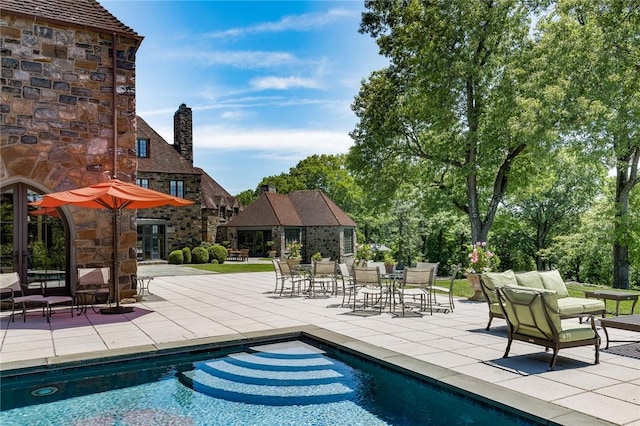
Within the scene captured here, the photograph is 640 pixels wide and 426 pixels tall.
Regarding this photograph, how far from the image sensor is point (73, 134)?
10.0 metres

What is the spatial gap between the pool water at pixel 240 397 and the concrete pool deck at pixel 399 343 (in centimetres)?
25

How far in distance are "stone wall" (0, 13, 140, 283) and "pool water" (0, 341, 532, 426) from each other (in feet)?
17.2

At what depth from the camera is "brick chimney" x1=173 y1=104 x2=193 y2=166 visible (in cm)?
3262

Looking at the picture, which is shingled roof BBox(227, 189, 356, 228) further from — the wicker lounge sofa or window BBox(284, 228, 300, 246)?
the wicker lounge sofa

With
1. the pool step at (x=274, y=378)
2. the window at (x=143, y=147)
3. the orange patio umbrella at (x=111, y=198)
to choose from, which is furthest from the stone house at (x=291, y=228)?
the pool step at (x=274, y=378)

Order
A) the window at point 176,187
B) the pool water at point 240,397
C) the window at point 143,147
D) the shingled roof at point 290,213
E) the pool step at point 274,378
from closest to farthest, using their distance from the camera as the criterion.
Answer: the pool water at point 240,397, the pool step at point 274,378, the window at point 143,147, the window at point 176,187, the shingled roof at point 290,213

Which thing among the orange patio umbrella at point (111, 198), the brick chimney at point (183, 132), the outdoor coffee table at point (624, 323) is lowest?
the outdoor coffee table at point (624, 323)

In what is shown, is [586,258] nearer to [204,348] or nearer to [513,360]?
[513,360]

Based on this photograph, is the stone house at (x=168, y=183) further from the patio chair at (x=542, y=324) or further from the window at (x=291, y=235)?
the patio chair at (x=542, y=324)

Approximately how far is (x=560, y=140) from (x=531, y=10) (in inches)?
216

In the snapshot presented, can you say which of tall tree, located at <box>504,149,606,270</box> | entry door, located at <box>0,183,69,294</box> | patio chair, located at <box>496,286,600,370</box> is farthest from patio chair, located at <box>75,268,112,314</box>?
tall tree, located at <box>504,149,606,270</box>

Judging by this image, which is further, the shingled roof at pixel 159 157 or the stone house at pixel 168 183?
the shingled roof at pixel 159 157

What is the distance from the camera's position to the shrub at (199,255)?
29.9 meters

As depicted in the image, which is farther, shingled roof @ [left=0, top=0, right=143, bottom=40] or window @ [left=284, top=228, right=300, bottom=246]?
window @ [left=284, top=228, right=300, bottom=246]
